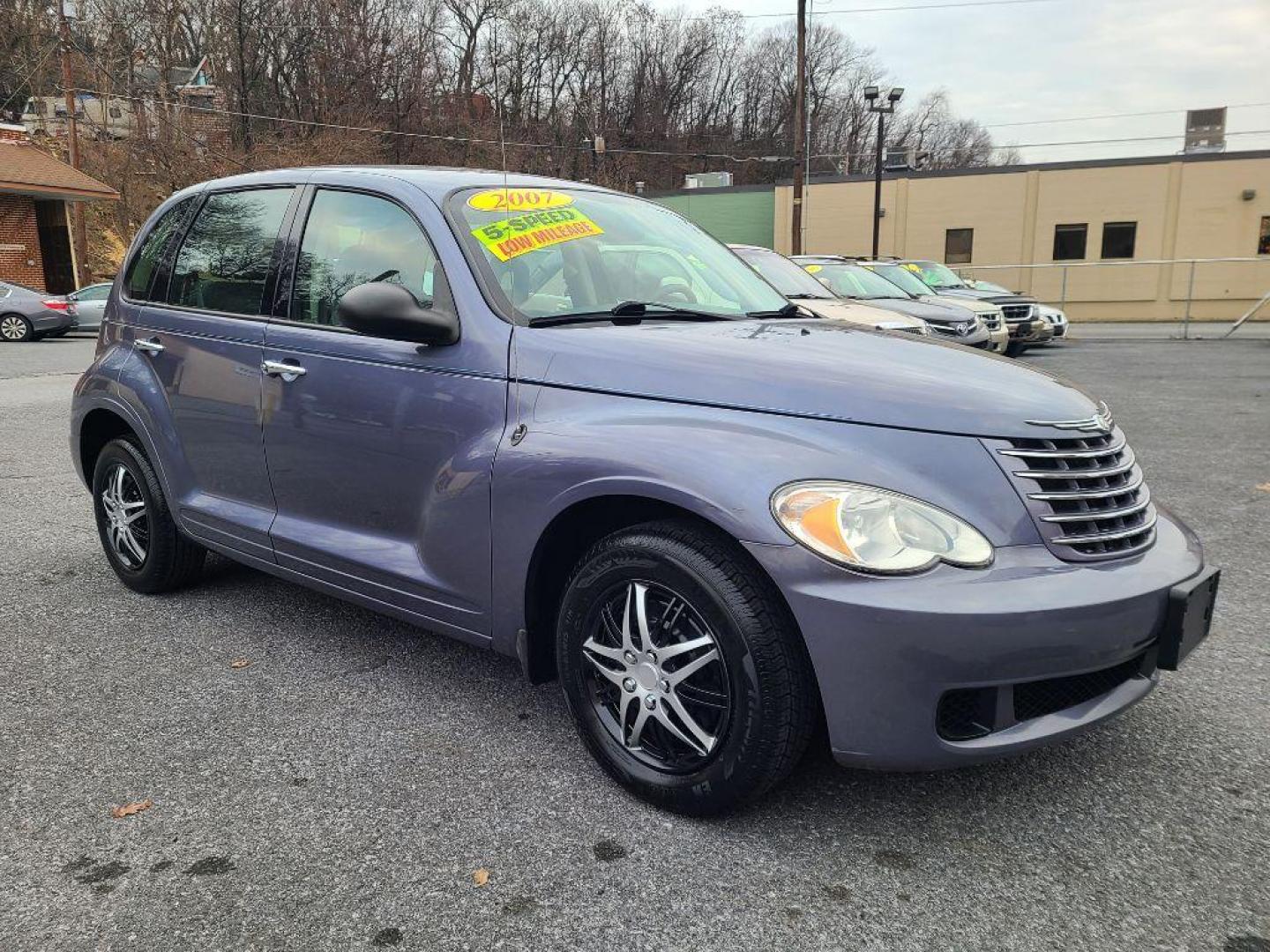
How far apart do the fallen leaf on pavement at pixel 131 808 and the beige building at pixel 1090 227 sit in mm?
28774

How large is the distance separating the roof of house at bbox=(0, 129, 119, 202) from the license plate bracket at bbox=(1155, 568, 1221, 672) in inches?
1311

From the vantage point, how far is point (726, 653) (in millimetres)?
2320

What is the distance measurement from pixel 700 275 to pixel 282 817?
2.31m

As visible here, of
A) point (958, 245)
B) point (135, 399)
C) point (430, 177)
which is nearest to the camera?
point (430, 177)

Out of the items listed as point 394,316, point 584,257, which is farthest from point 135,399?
point 584,257

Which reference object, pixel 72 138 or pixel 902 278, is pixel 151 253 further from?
pixel 72 138

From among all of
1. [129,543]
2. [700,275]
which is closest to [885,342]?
[700,275]

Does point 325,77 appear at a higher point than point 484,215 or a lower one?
higher

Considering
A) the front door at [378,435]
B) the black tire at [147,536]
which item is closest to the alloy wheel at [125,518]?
the black tire at [147,536]

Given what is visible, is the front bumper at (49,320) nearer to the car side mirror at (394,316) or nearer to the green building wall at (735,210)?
the car side mirror at (394,316)

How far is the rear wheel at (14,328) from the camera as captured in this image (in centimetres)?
2102

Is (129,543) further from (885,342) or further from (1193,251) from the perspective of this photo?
(1193,251)

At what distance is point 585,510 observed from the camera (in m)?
2.68

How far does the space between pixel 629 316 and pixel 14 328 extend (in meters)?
23.2
